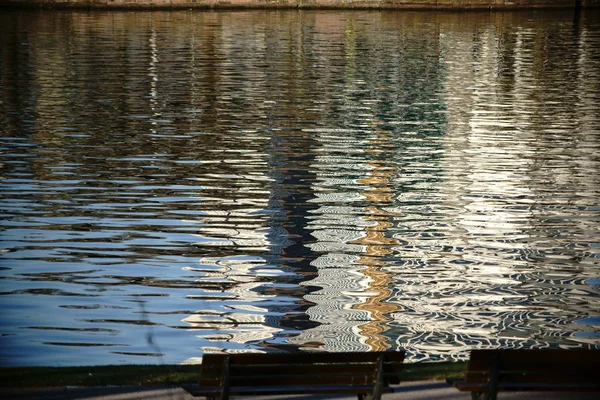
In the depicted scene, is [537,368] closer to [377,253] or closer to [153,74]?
[377,253]

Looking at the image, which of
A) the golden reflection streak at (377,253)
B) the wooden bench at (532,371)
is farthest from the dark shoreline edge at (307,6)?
the wooden bench at (532,371)

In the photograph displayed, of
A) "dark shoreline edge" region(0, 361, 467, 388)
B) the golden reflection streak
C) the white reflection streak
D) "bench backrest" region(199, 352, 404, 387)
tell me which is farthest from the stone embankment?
"bench backrest" region(199, 352, 404, 387)

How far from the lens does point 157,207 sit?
46.0 ft

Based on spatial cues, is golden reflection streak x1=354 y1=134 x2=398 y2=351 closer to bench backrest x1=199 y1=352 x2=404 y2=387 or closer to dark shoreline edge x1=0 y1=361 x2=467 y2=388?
dark shoreline edge x1=0 y1=361 x2=467 y2=388

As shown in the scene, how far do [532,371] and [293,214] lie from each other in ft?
26.6

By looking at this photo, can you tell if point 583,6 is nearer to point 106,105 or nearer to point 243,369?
point 106,105

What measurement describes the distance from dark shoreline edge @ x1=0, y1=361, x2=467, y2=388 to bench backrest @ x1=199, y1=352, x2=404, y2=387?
1061 mm

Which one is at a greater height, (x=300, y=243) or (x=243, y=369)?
(x=243, y=369)

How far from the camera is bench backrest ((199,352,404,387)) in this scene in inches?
222

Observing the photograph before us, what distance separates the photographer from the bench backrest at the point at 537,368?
573cm

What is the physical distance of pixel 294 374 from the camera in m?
5.67

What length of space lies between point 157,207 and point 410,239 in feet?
12.2

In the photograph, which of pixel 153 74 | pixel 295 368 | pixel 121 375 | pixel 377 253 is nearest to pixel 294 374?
pixel 295 368

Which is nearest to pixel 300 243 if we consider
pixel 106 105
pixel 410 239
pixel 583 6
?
pixel 410 239
